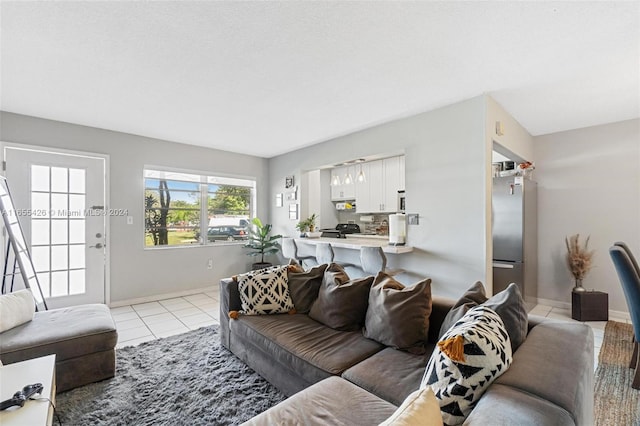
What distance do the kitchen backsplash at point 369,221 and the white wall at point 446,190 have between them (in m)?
2.06

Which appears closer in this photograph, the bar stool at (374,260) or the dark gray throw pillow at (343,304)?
the dark gray throw pillow at (343,304)

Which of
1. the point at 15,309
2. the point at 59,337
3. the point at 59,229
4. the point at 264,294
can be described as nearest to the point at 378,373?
Answer: the point at 264,294

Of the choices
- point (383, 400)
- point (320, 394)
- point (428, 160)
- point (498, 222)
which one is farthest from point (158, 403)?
point (498, 222)

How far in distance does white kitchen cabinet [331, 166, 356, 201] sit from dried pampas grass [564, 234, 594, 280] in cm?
343

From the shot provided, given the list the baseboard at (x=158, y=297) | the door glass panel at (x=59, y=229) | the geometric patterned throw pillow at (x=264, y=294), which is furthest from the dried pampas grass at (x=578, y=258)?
the door glass panel at (x=59, y=229)

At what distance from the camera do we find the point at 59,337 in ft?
6.68

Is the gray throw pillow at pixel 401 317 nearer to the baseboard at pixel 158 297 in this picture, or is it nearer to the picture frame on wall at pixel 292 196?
the picture frame on wall at pixel 292 196

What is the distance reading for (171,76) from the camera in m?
2.54

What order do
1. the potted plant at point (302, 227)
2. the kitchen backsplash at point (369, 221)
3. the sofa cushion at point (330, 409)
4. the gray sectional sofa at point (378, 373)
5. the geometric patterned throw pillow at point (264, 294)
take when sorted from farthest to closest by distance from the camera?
1. the kitchen backsplash at point (369, 221)
2. the potted plant at point (302, 227)
3. the geometric patterned throw pillow at point (264, 294)
4. the sofa cushion at point (330, 409)
5. the gray sectional sofa at point (378, 373)

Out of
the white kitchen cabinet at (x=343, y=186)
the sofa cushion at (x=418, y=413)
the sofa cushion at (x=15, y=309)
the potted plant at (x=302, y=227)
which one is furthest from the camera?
the white kitchen cabinet at (x=343, y=186)

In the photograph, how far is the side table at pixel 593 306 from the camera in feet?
11.6

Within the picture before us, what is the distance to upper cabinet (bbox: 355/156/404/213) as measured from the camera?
5.13 metres

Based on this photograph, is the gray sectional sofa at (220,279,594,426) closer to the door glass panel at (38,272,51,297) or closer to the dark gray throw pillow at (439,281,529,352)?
the dark gray throw pillow at (439,281,529,352)

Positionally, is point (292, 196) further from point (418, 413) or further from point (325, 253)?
point (418, 413)
